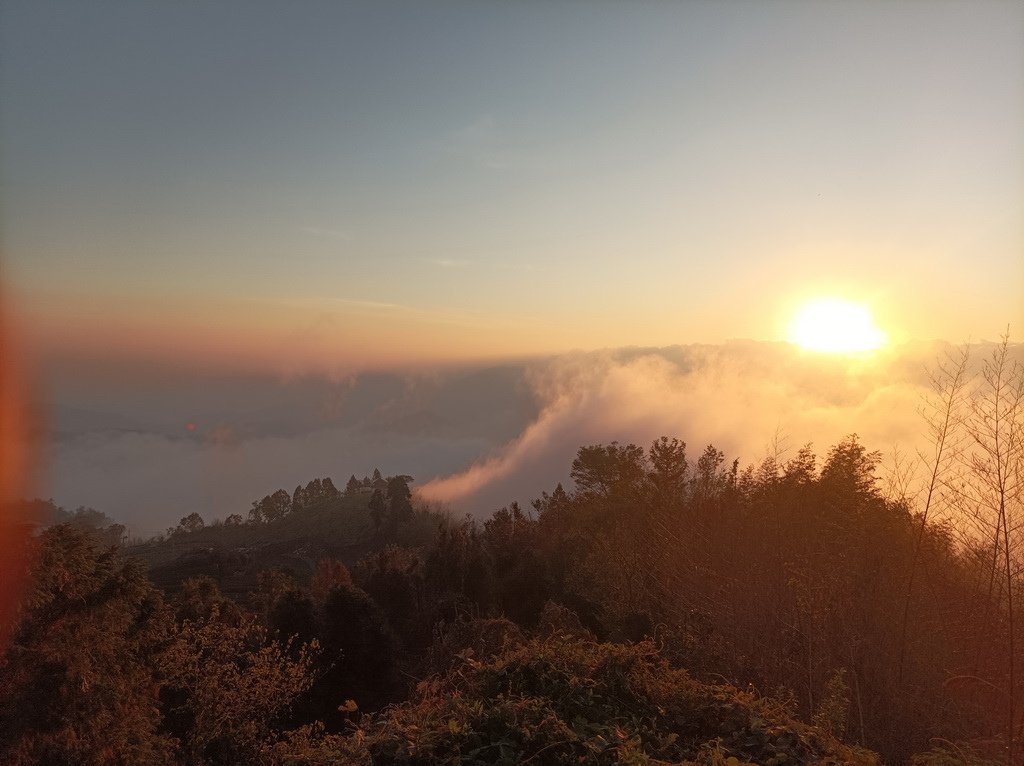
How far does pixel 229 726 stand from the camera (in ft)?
52.7

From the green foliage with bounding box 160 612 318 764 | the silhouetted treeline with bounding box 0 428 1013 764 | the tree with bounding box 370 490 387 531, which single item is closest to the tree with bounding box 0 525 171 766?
the silhouetted treeline with bounding box 0 428 1013 764

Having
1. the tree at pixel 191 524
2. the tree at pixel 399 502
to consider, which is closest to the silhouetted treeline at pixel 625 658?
the tree at pixel 399 502

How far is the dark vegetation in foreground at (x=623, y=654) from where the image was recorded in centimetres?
620

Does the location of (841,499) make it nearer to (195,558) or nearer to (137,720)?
(137,720)

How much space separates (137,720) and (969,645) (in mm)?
19965

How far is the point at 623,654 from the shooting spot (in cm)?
729

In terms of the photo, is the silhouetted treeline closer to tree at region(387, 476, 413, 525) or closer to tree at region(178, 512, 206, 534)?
tree at region(387, 476, 413, 525)

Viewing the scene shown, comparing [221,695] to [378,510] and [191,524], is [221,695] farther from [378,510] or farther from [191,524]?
[191,524]

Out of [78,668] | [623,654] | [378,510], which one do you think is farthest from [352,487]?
[623,654]

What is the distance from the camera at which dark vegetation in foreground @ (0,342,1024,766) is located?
20.3 ft

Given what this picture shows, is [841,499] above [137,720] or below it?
above

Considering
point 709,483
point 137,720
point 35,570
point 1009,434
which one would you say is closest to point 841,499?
point 709,483

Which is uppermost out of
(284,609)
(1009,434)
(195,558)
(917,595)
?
(1009,434)

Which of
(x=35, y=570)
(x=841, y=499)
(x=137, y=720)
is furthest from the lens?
(x=841, y=499)
